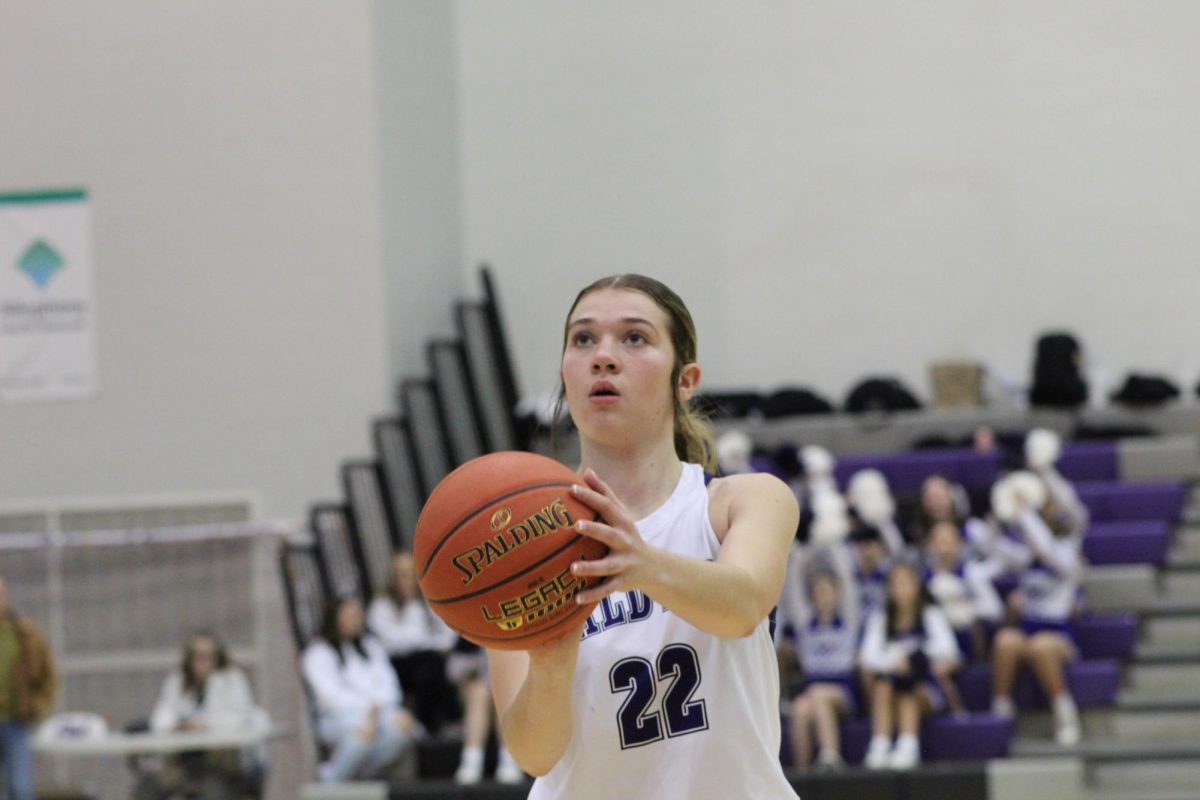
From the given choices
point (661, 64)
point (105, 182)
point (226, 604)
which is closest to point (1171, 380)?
point (661, 64)

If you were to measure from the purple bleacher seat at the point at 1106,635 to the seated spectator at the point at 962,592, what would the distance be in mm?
592

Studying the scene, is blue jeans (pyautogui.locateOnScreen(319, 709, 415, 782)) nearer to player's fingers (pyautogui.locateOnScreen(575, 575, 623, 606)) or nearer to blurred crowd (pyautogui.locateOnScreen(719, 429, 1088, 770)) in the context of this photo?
blurred crowd (pyautogui.locateOnScreen(719, 429, 1088, 770))

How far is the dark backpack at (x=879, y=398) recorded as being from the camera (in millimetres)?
13047

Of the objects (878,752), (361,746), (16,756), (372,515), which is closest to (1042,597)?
(878,752)

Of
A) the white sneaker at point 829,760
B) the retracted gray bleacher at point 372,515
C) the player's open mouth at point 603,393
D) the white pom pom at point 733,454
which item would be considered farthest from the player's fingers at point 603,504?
the retracted gray bleacher at point 372,515

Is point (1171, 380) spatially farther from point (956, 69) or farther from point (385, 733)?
point (385, 733)

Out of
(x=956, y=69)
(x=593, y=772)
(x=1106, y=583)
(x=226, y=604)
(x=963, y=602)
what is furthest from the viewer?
(x=956, y=69)

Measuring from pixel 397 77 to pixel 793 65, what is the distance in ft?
11.5

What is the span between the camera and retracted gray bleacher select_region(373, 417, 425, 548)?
12656 millimetres

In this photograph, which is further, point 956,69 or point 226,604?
point 956,69

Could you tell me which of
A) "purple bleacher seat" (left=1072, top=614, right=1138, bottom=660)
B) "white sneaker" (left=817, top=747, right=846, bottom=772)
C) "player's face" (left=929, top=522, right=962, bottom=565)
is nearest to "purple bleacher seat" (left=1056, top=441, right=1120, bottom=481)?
A: "purple bleacher seat" (left=1072, top=614, right=1138, bottom=660)

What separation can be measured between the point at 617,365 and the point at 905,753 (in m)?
7.29

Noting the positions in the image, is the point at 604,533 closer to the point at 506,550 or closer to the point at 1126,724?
the point at 506,550

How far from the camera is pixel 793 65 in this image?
47.9 feet
